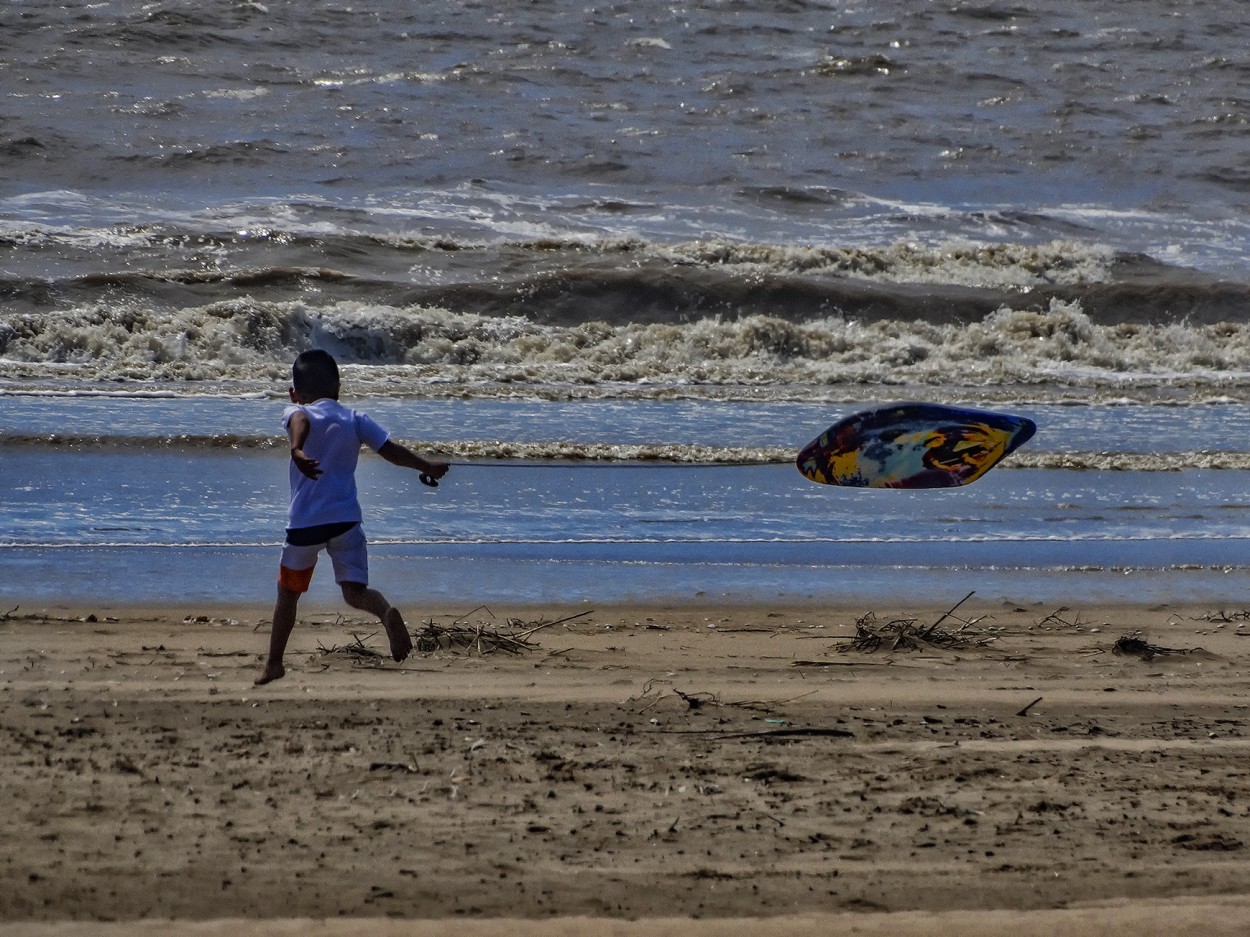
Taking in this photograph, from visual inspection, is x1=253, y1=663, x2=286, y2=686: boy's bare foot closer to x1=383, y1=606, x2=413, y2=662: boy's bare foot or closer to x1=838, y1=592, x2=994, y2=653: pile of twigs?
x1=383, y1=606, x2=413, y2=662: boy's bare foot

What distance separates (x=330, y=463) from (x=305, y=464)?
196 millimetres

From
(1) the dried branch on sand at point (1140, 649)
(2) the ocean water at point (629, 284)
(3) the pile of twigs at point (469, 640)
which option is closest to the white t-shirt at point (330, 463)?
(3) the pile of twigs at point (469, 640)

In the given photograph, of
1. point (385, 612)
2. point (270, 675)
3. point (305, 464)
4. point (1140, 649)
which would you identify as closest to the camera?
point (305, 464)

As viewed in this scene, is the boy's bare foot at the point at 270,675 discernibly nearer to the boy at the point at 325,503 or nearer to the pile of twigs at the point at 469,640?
the boy at the point at 325,503

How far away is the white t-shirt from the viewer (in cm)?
489

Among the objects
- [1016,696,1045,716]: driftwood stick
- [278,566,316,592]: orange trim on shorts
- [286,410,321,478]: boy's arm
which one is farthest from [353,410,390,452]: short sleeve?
[1016,696,1045,716]: driftwood stick

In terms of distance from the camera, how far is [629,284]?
64.2 feet

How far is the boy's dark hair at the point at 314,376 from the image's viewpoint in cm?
501

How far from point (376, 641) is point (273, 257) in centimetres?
1533

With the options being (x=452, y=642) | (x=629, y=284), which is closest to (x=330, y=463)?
(x=452, y=642)

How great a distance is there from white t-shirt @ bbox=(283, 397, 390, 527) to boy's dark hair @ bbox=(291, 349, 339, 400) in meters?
0.09

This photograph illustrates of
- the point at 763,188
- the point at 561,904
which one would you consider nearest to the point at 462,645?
the point at 561,904

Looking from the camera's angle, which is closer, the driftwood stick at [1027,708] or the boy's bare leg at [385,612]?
the driftwood stick at [1027,708]

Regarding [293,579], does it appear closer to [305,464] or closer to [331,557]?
[331,557]
